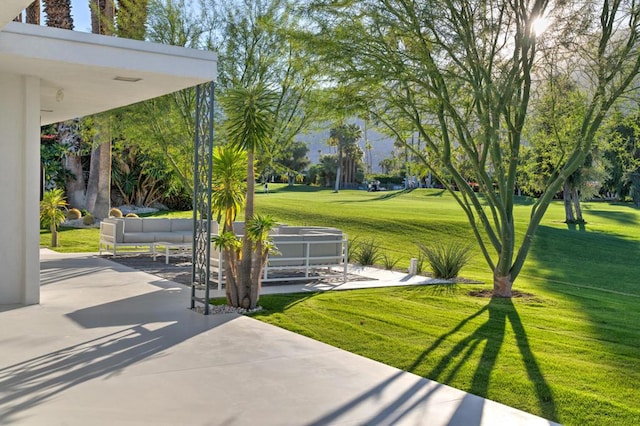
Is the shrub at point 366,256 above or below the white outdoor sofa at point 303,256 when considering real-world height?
below

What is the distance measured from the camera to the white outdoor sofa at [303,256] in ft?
38.7

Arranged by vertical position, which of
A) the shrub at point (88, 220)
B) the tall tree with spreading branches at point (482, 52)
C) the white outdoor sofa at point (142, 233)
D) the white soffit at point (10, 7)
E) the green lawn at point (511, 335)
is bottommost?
the green lawn at point (511, 335)

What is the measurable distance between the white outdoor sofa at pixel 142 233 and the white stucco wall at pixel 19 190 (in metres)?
5.39

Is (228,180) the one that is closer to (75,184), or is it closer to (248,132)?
(248,132)

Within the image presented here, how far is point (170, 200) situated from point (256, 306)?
23.6 metres

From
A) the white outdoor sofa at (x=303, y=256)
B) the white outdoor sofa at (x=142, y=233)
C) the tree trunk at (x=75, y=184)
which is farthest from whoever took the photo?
the tree trunk at (x=75, y=184)

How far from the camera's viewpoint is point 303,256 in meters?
12.3

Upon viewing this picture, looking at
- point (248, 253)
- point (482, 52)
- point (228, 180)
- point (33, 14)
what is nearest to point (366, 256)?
point (482, 52)

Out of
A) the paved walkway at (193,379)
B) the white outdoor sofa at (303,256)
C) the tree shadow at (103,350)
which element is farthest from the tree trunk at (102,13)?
the paved walkway at (193,379)

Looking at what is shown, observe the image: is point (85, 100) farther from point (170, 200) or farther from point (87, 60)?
point (170, 200)

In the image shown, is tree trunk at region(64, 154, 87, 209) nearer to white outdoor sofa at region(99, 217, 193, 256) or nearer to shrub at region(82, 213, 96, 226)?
shrub at region(82, 213, 96, 226)

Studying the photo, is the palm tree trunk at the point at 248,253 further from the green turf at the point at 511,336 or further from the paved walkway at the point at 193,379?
the paved walkway at the point at 193,379

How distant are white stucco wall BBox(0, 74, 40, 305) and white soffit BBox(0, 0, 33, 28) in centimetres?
349

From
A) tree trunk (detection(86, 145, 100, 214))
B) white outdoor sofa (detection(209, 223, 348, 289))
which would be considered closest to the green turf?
white outdoor sofa (detection(209, 223, 348, 289))
